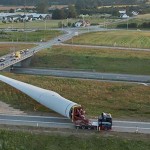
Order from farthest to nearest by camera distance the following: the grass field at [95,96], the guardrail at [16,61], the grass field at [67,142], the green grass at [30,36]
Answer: the green grass at [30,36], the guardrail at [16,61], the grass field at [95,96], the grass field at [67,142]

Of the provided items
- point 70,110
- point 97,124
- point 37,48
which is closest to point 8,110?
point 70,110

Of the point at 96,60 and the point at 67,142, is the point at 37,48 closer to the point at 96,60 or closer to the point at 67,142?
the point at 96,60

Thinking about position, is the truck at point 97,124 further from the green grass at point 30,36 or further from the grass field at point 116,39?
the green grass at point 30,36

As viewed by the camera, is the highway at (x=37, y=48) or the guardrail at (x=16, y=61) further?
the highway at (x=37, y=48)

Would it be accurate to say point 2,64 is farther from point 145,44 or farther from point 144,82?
point 145,44

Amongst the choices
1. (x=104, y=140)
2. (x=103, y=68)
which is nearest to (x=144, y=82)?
(x=103, y=68)

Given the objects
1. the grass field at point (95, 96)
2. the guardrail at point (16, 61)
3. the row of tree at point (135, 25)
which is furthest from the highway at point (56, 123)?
the row of tree at point (135, 25)
